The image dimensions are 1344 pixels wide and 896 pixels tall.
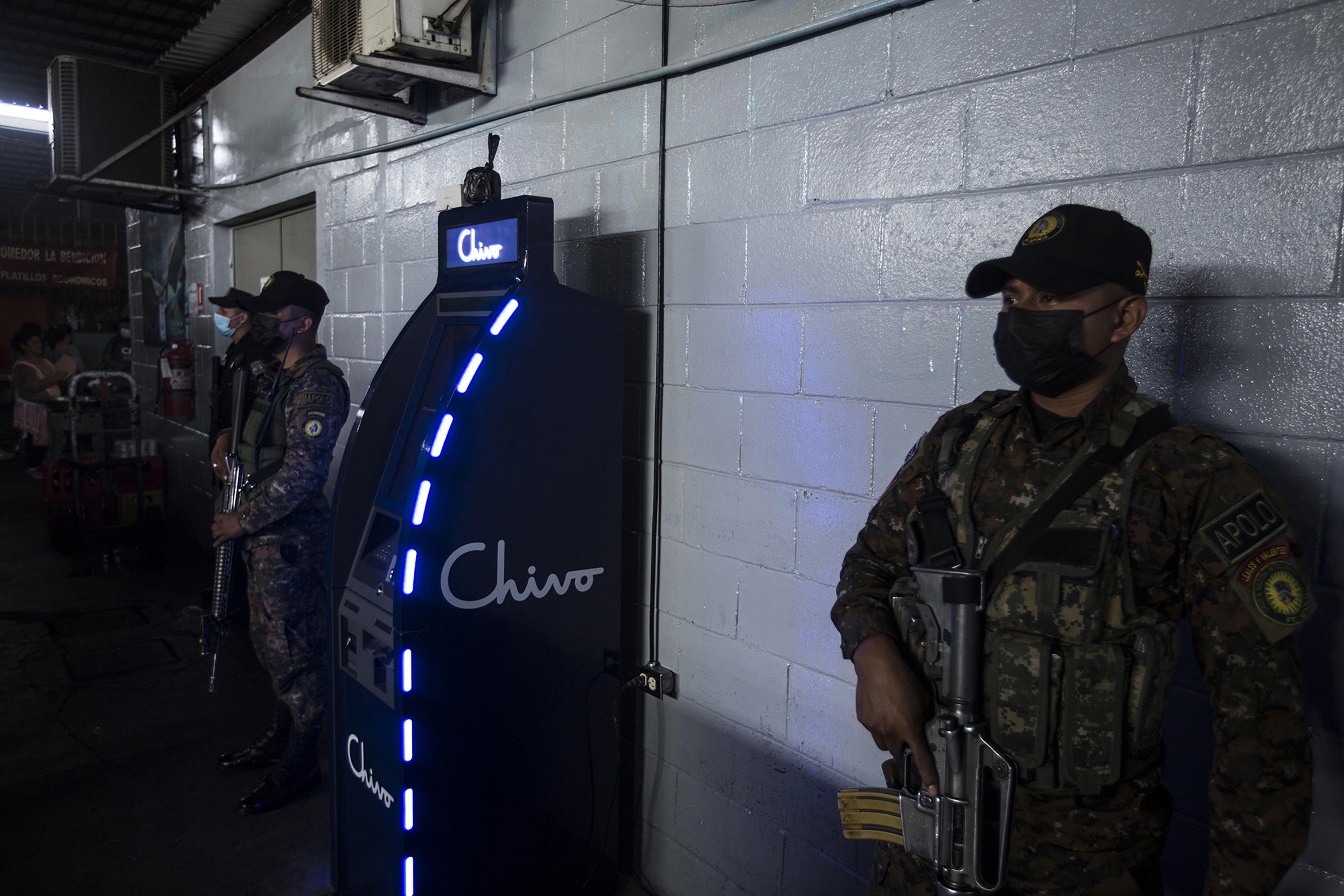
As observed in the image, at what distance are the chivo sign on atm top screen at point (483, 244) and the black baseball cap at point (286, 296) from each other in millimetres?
798

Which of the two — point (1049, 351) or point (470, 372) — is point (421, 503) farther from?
point (1049, 351)

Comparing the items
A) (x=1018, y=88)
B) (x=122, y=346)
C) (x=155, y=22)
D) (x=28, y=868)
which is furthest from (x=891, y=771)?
(x=122, y=346)

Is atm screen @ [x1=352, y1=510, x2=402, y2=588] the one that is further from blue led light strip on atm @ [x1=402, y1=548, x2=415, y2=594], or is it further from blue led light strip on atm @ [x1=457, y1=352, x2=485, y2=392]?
blue led light strip on atm @ [x1=457, y1=352, x2=485, y2=392]

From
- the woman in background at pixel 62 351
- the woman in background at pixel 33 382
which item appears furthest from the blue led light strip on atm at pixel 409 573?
the woman in background at pixel 62 351

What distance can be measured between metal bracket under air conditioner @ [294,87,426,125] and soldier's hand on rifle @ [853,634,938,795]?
2567 mm

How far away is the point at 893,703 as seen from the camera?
1244 mm

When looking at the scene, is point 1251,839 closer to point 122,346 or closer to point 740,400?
point 740,400

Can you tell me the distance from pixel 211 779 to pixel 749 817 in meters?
1.93

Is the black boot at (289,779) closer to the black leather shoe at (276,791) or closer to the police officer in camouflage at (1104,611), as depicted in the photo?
the black leather shoe at (276,791)

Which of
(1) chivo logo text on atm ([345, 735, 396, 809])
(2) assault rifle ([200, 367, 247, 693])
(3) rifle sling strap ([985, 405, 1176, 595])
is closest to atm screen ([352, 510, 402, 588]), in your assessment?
(1) chivo logo text on atm ([345, 735, 396, 809])

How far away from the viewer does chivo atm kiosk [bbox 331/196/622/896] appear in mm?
1796

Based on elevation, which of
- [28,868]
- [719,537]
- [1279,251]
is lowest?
[28,868]

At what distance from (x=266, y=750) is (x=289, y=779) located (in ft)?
0.88

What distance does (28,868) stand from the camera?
233 cm
